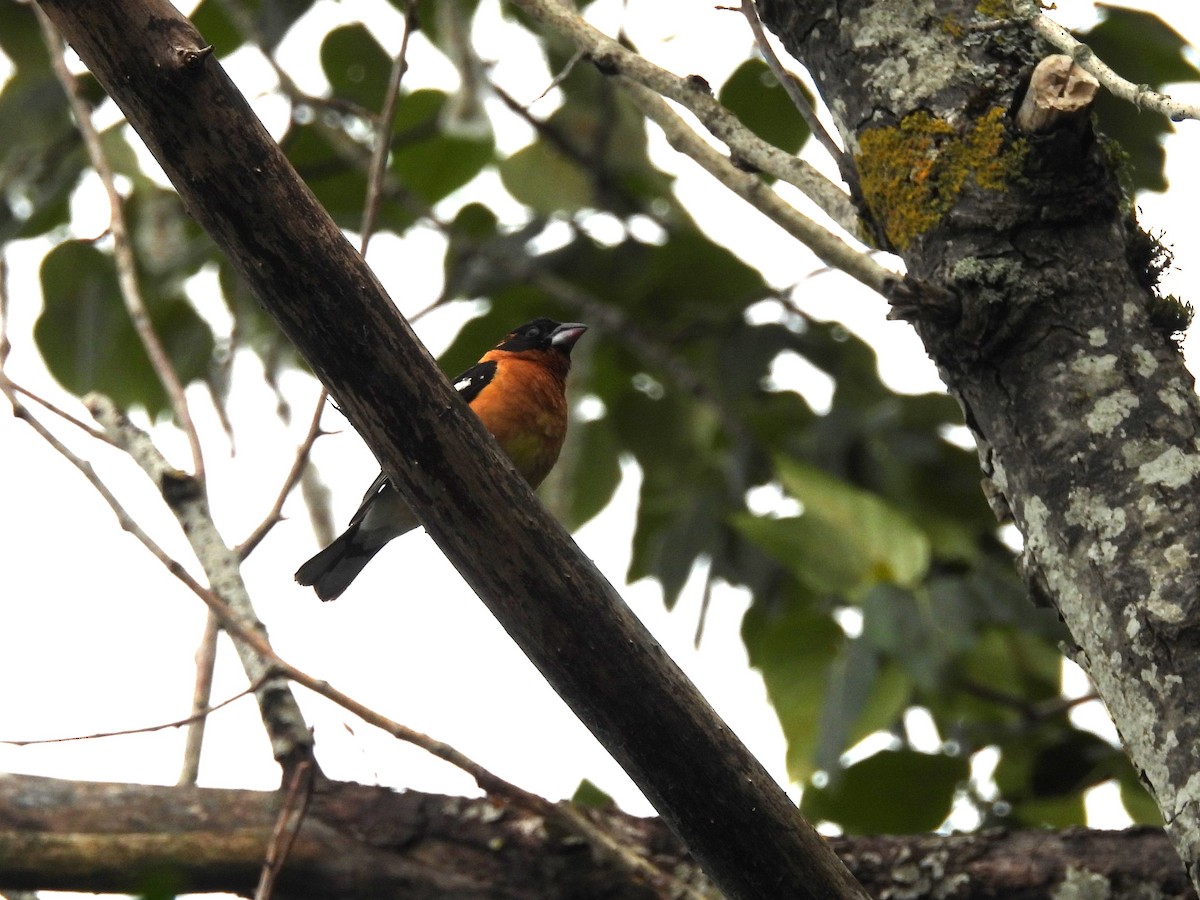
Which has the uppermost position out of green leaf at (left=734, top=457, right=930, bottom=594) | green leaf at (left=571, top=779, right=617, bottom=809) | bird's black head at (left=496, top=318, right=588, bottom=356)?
bird's black head at (left=496, top=318, right=588, bottom=356)

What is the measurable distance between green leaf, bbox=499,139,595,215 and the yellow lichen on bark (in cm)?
226

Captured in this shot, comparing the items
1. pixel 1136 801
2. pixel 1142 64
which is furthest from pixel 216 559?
pixel 1142 64

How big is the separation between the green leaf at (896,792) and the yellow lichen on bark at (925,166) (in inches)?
63.9

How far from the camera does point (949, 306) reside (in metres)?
2.18

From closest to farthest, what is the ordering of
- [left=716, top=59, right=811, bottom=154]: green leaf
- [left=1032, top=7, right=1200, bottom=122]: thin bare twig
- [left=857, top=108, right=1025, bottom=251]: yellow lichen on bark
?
[left=1032, top=7, right=1200, bottom=122]: thin bare twig < [left=857, top=108, right=1025, bottom=251]: yellow lichen on bark < [left=716, top=59, right=811, bottom=154]: green leaf

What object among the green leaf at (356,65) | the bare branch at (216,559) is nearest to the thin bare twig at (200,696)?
the bare branch at (216,559)

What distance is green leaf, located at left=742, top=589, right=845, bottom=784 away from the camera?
3.65m

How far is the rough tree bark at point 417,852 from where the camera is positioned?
103 inches

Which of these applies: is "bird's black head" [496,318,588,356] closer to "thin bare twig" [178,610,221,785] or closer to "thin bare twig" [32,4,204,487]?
"thin bare twig" [32,4,204,487]

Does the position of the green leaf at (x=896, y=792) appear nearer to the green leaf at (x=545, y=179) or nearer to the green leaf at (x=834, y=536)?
the green leaf at (x=834, y=536)

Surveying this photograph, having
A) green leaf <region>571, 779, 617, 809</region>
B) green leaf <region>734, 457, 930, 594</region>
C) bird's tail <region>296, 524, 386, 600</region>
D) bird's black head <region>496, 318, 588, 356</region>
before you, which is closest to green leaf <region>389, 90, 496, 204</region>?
bird's black head <region>496, 318, 588, 356</region>

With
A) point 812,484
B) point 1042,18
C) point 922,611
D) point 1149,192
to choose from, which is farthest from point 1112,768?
point 1042,18

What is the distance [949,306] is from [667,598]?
7.47ft

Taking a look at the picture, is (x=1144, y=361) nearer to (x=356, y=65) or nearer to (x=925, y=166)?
(x=925, y=166)
